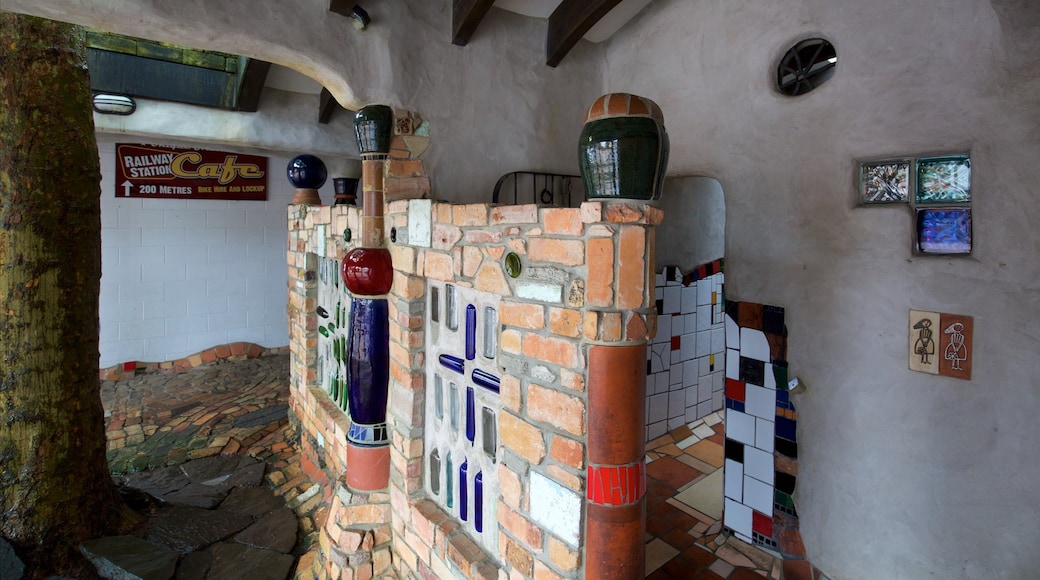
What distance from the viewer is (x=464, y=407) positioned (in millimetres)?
1841

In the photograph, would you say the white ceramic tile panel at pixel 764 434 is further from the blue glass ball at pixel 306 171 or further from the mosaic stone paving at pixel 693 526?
the blue glass ball at pixel 306 171

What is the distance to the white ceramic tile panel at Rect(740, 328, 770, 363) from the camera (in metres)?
2.23

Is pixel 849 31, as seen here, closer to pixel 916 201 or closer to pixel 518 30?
pixel 916 201

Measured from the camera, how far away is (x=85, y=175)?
7.76ft

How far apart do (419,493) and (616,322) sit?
1.34m

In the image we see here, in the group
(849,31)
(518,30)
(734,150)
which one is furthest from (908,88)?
(518,30)

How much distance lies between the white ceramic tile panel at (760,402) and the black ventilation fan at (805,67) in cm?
125

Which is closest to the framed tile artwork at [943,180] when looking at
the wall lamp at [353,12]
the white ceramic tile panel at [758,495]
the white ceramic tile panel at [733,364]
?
the white ceramic tile panel at [733,364]

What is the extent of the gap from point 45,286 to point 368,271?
1.44m

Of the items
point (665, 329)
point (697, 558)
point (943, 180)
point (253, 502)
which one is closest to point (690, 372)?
point (665, 329)

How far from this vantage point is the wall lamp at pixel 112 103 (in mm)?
3293

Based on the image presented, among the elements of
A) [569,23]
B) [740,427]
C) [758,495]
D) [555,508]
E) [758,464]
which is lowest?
[758,495]

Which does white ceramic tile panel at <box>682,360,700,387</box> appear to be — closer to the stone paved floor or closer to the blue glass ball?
the stone paved floor

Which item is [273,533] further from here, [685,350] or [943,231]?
[943,231]
